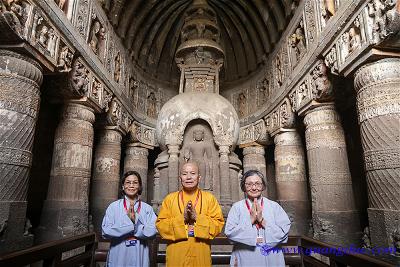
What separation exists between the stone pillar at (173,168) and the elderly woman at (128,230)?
180 inches

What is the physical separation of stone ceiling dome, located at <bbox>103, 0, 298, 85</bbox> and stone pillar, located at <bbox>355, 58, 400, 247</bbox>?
521 centimetres

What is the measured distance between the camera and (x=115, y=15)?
32.5ft

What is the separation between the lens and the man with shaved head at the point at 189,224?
2.93 m

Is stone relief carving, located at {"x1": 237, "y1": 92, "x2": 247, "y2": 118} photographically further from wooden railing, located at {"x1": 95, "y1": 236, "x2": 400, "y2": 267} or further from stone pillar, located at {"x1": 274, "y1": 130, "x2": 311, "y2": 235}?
wooden railing, located at {"x1": 95, "y1": 236, "x2": 400, "y2": 267}

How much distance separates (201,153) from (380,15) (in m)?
5.44

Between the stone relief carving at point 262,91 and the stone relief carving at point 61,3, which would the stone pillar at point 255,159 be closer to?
the stone relief carving at point 262,91

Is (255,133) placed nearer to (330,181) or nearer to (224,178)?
(224,178)

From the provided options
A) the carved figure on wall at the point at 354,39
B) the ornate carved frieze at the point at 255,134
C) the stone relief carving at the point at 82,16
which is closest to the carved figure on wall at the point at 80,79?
the stone relief carving at the point at 82,16

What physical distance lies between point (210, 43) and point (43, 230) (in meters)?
7.78

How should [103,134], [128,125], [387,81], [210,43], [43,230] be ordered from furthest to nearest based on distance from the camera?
[128,125] → [210,43] → [103,134] → [43,230] → [387,81]

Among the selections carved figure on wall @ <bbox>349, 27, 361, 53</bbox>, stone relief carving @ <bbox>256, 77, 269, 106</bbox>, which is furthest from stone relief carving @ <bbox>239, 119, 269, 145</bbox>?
carved figure on wall @ <bbox>349, 27, 361, 53</bbox>

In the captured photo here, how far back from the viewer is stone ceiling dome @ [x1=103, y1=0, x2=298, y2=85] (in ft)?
34.9

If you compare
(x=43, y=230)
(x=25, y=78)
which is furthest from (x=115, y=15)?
(x=43, y=230)

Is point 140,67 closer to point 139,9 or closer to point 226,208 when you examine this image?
Answer: point 139,9
